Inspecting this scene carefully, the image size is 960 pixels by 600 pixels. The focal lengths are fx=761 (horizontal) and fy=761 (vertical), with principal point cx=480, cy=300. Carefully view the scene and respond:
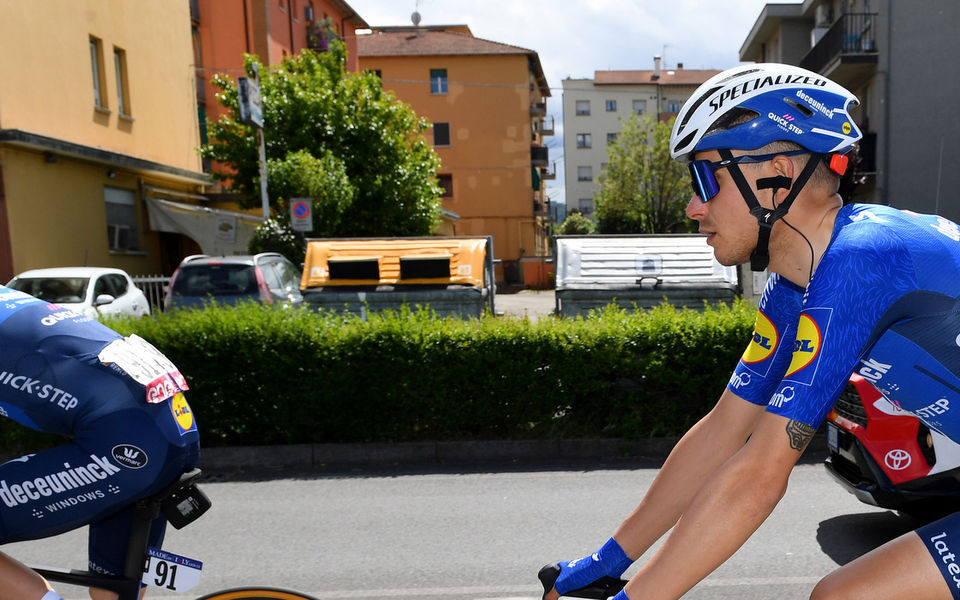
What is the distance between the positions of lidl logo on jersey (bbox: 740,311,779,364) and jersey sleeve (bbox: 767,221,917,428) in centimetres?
46

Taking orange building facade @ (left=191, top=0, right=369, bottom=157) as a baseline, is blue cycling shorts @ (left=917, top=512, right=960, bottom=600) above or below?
below

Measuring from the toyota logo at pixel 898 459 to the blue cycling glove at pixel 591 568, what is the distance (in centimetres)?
213

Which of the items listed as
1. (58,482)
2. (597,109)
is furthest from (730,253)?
(597,109)

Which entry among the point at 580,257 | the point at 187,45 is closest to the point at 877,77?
the point at 580,257

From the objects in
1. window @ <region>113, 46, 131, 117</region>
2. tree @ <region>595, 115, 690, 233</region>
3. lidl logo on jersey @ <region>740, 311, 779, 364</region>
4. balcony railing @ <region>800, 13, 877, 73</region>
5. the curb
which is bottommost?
the curb

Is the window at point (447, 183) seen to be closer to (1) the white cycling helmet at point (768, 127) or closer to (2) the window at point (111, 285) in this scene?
(2) the window at point (111, 285)

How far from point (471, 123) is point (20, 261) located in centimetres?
3595

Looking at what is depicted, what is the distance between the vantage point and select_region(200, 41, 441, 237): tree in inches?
990

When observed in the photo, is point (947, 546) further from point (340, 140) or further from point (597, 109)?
point (597, 109)

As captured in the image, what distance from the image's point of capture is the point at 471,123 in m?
49.7

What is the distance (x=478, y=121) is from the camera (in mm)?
49750

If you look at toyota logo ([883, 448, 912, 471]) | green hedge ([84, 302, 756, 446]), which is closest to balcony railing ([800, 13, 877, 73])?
green hedge ([84, 302, 756, 446])

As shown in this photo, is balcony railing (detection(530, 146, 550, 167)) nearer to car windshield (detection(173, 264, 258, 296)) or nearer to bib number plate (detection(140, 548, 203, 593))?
car windshield (detection(173, 264, 258, 296))

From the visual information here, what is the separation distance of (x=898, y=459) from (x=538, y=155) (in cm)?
4888
